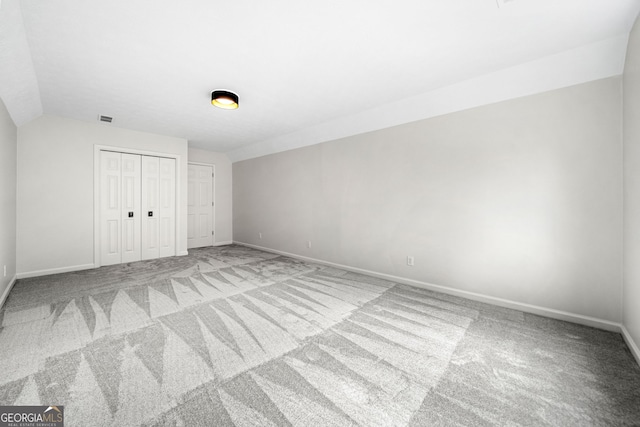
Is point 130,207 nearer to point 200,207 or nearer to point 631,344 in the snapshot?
point 200,207

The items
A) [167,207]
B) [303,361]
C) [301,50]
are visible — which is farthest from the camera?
[167,207]

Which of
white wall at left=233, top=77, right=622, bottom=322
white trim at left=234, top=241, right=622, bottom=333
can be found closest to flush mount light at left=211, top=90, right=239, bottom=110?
white wall at left=233, top=77, right=622, bottom=322

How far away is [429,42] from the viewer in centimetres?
226

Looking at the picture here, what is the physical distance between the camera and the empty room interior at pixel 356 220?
164 centimetres

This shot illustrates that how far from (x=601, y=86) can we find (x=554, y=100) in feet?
1.11

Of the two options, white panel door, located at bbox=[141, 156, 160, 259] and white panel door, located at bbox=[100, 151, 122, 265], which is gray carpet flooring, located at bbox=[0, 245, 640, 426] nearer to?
white panel door, located at bbox=[100, 151, 122, 265]

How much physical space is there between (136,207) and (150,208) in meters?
0.25

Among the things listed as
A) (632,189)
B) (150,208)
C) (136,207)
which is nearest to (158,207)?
(150,208)

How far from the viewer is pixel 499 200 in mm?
2934

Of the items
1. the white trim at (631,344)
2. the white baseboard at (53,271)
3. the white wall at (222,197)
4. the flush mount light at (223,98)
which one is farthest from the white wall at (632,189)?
the white wall at (222,197)

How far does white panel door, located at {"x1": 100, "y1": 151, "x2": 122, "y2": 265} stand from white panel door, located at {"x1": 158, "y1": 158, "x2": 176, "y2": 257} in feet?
2.40

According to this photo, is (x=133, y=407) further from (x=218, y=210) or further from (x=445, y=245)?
(x=218, y=210)

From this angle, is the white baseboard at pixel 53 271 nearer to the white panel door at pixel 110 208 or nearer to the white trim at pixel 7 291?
the white trim at pixel 7 291

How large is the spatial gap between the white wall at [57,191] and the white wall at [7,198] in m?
0.22
